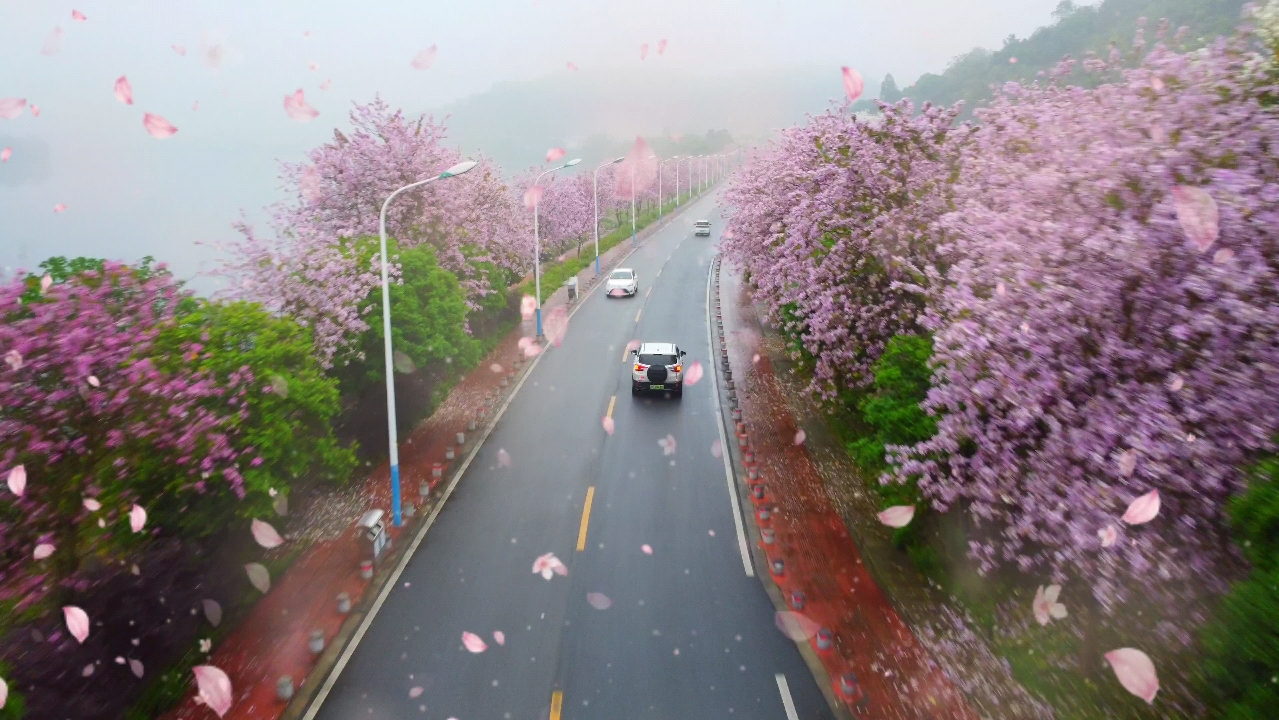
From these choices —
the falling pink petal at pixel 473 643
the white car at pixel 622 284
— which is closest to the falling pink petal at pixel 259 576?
the falling pink petal at pixel 473 643

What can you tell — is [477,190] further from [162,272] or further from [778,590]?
[778,590]

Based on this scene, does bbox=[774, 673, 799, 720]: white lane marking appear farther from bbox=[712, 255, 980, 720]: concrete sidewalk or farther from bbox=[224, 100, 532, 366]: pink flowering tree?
bbox=[224, 100, 532, 366]: pink flowering tree

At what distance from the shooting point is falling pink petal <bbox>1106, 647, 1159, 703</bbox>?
7.42 meters

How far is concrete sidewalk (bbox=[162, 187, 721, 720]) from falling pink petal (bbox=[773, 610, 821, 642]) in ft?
23.3

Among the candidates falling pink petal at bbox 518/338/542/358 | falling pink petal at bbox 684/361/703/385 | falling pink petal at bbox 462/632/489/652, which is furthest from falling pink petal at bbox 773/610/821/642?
falling pink petal at bbox 518/338/542/358

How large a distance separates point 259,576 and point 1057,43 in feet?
338

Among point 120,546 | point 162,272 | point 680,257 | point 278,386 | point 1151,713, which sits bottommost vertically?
point 680,257

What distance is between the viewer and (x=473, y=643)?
1167cm

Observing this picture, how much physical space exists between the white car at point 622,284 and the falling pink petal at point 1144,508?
36480 millimetres

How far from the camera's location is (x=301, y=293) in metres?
16.4

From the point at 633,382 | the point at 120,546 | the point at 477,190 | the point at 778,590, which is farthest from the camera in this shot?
the point at 477,190

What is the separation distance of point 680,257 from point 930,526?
4628 centimetres

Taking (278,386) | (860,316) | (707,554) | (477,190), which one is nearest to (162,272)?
(278,386)

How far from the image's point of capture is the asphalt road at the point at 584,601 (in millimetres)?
10430
